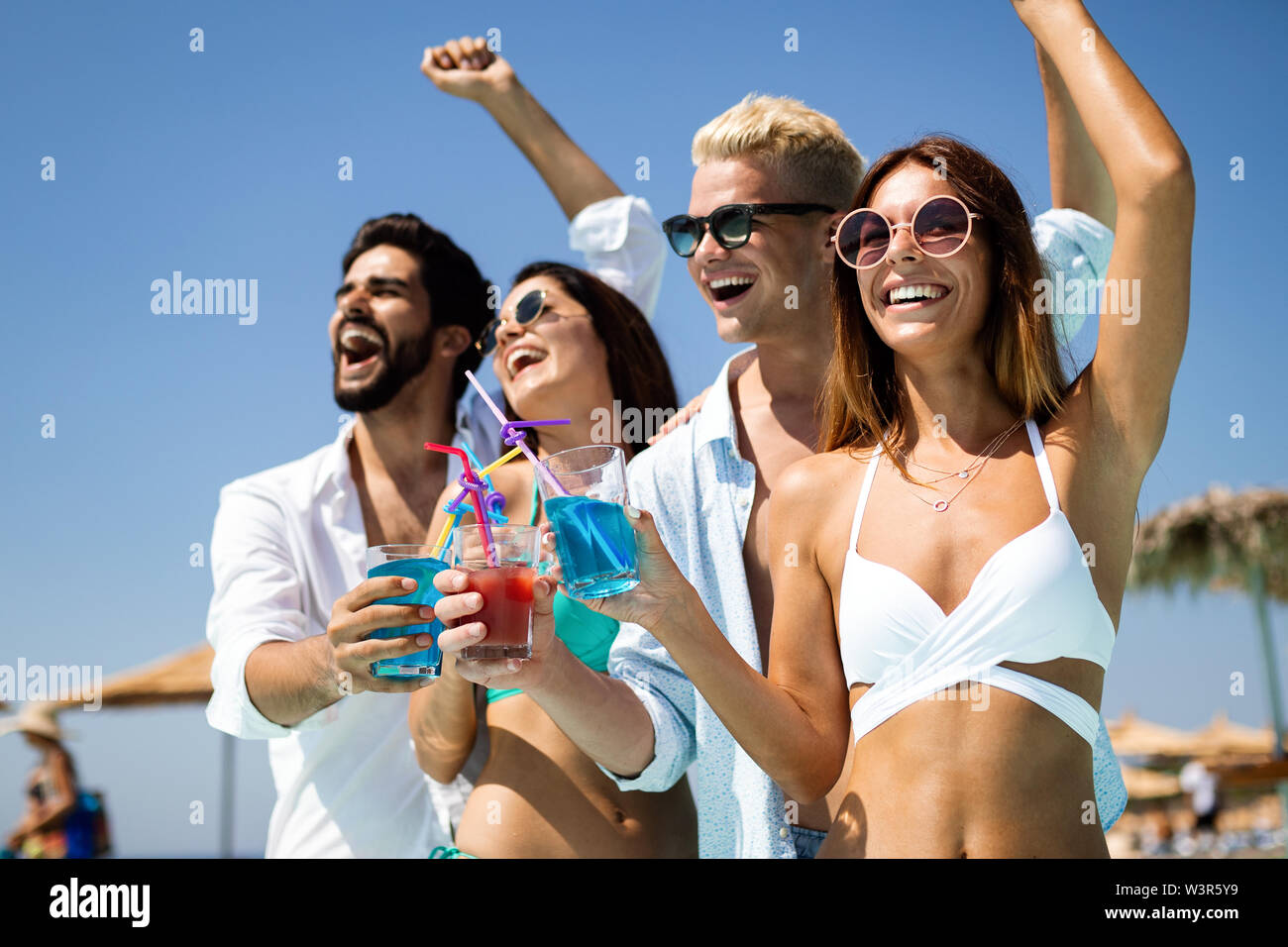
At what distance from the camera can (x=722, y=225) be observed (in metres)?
3.67

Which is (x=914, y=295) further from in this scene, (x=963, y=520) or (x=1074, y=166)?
(x=1074, y=166)

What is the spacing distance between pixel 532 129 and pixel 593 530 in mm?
4122

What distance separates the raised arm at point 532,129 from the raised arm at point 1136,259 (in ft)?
11.6

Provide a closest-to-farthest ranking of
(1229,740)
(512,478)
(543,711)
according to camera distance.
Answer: (543,711), (512,478), (1229,740)

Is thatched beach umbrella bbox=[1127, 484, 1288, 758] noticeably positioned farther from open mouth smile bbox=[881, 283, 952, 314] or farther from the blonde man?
open mouth smile bbox=[881, 283, 952, 314]

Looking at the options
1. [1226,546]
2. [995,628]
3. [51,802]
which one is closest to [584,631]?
[995,628]

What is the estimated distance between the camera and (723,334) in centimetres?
366

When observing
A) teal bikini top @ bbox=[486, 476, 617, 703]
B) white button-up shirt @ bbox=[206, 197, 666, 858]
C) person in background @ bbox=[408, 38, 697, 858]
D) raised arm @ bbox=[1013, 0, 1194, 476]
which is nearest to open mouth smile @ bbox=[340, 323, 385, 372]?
white button-up shirt @ bbox=[206, 197, 666, 858]

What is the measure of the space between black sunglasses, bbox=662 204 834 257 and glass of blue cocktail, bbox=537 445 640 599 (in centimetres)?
163

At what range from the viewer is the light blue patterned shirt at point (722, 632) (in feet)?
9.91

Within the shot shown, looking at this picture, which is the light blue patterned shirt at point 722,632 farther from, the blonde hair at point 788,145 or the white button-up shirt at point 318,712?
the white button-up shirt at point 318,712

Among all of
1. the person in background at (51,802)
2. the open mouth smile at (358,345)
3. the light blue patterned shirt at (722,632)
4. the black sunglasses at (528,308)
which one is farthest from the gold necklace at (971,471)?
the person in background at (51,802)

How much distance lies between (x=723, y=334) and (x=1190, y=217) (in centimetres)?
166
